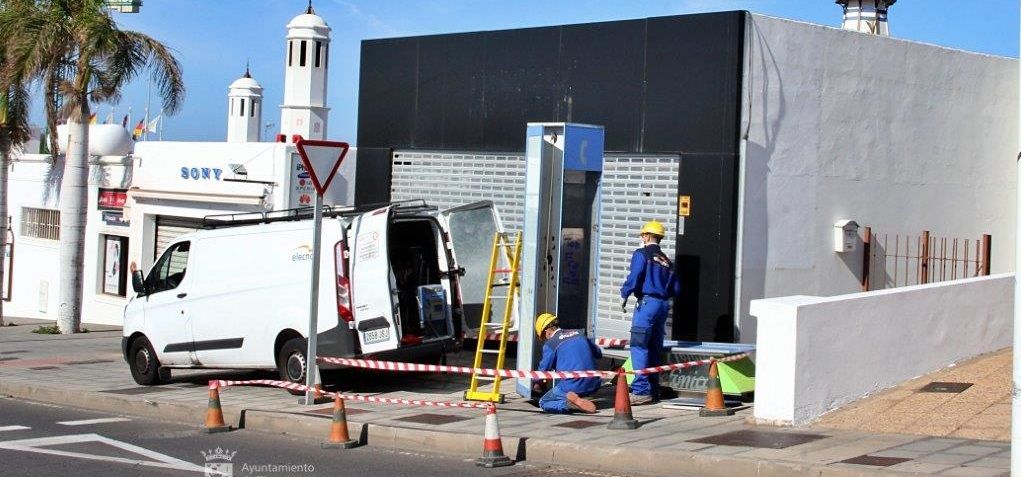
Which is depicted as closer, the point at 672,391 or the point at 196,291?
the point at 672,391

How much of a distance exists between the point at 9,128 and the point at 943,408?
22467 millimetres

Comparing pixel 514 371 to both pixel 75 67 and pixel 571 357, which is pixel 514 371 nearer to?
pixel 571 357

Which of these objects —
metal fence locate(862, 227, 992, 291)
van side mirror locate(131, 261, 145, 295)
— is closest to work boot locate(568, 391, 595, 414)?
metal fence locate(862, 227, 992, 291)

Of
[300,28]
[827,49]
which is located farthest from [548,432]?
[300,28]

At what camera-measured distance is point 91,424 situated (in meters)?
11.9

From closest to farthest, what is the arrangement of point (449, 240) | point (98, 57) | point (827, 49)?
1. point (449, 240)
2. point (827, 49)
3. point (98, 57)

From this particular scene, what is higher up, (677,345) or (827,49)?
(827,49)

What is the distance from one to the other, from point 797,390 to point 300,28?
147 ft

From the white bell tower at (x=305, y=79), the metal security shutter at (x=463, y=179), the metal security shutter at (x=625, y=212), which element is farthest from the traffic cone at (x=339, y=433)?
the white bell tower at (x=305, y=79)

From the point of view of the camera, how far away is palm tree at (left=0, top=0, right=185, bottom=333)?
2247 cm

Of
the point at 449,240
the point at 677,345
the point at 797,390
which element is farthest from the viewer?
the point at 449,240

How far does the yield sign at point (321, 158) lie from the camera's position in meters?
11.6

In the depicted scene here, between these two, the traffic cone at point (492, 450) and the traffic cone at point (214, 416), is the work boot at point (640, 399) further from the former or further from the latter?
the traffic cone at point (214, 416)

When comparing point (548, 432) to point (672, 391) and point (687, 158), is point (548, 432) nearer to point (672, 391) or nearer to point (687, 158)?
point (672, 391)
